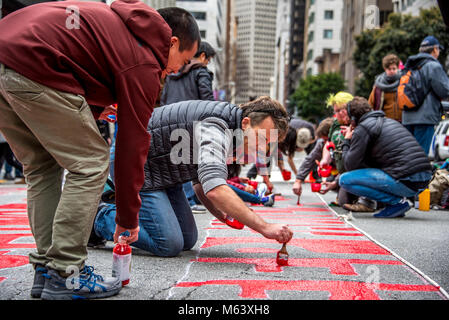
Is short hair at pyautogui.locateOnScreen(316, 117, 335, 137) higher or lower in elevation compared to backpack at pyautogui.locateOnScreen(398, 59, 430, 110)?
lower

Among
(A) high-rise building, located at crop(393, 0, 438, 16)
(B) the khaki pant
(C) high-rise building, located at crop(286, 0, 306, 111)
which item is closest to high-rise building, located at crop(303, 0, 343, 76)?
(A) high-rise building, located at crop(393, 0, 438, 16)

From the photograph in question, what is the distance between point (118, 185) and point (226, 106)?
4.17 feet

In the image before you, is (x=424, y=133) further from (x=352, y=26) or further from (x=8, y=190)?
(x=352, y=26)

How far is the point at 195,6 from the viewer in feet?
255

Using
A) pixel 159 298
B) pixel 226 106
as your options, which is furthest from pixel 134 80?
pixel 226 106

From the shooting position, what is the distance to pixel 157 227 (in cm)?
341

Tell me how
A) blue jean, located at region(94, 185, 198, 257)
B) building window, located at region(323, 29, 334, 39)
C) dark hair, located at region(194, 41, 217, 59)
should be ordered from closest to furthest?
blue jean, located at region(94, 185, 198, 257) < dark hair, located at region(194, 41, 217, 59) < building window, located at region(323, 29, 334, 39)

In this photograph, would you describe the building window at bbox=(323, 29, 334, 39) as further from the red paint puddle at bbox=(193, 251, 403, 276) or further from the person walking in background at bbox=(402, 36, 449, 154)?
the red paint puddle at bbox=(193, 251, 403, 276)

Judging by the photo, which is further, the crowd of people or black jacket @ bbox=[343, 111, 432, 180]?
black jacket @ bbox=[343, 111, 432, 180]

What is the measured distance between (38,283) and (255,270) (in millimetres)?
1241

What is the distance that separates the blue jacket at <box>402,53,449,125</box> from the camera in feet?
21.9

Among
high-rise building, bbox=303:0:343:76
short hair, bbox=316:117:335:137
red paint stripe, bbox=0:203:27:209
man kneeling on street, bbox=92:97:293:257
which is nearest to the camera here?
man kneeling on street, bbox=92:97:293:257

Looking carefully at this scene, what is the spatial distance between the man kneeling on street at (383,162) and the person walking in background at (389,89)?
1.68 m

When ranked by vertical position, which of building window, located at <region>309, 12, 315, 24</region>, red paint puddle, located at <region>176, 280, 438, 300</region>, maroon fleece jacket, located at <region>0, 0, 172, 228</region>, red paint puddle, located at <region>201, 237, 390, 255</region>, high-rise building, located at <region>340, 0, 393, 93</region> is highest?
building window, located at <region>309, 12, 315, 24</region>
